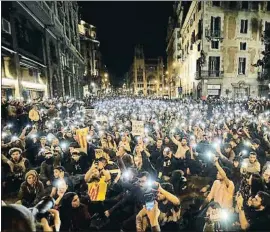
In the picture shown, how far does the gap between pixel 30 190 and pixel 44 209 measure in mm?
1088

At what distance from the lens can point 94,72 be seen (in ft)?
57.9

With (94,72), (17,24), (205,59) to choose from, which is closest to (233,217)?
(17,24)

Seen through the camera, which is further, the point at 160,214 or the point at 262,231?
the point at 160,214

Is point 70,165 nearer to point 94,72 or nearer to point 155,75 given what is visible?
point 94,72

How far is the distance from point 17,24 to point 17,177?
301 inches

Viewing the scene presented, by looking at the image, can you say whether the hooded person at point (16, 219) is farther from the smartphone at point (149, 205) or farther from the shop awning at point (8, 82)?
the shop awning at point (8, 82)

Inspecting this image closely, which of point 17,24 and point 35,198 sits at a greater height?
point 17,24

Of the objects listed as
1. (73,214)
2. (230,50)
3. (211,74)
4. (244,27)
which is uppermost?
(244,27)

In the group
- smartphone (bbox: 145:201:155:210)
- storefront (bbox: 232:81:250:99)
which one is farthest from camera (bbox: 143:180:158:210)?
storefront (bbox: 232:81:250:99)

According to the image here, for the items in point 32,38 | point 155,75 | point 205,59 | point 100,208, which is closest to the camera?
point 100,208

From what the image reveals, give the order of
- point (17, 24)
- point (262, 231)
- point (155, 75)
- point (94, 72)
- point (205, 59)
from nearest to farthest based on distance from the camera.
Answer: point (262, 231) → point (17, 24) → point (94, 72) → point (205, 59) → point (155, 75)

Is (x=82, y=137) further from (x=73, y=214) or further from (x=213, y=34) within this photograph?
(x=213, y=34)

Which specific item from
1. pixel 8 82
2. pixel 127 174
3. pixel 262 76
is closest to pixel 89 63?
pixel 8 82

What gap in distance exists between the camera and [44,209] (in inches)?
201
